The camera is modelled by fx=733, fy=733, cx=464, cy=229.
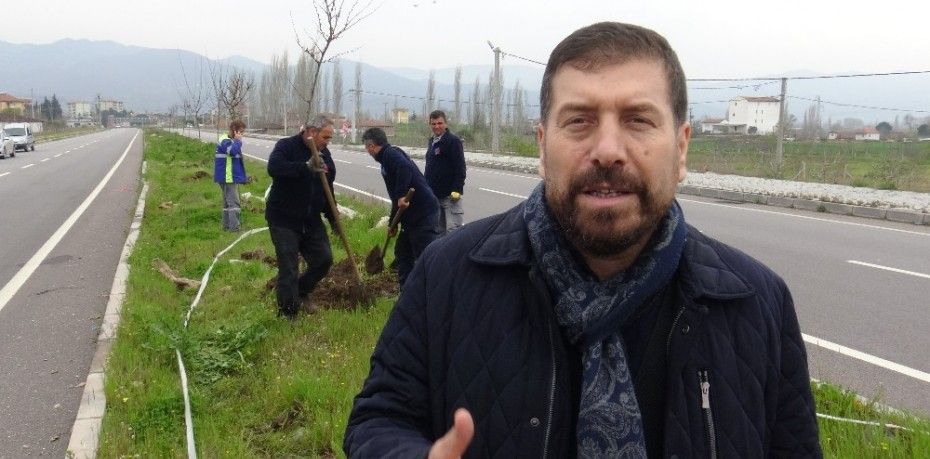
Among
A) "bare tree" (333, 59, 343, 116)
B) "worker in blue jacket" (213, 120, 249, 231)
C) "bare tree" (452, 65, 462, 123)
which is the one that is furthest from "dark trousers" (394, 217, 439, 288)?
"bare tree" (333, 59, 343, 116)

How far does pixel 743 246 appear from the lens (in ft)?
31.6

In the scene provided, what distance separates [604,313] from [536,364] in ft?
0.55

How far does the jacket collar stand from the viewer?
4.81 ft

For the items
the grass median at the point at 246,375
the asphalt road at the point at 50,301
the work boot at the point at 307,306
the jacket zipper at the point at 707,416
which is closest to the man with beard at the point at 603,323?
the jacket zipper at the point at 707,416

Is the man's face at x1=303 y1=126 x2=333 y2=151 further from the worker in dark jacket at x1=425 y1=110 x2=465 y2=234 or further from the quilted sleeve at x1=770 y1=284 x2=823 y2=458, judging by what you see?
the quilted sleeve at x1=770 y1=284 x2=823 y2=458

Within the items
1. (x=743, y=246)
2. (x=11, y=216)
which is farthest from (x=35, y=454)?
(x=11, y=216)

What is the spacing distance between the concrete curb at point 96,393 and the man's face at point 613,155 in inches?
130

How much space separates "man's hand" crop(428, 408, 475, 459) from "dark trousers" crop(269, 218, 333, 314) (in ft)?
16.3

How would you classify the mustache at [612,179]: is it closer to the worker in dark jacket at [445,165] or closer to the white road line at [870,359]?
the white road line at [870,359]

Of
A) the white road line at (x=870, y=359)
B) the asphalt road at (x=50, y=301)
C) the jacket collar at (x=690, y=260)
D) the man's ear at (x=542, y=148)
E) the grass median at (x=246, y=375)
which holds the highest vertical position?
the man's ear at (x=542, y=148)

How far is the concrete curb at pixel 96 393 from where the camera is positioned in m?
3.87

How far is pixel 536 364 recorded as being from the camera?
1.44 m

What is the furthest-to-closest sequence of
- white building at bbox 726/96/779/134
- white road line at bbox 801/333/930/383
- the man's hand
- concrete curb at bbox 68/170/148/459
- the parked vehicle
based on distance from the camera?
white building at bbox 726/96/779/134, the parked vehicle, white road line at bbox 801/333/930/383, concrete curb at bbox 68/170/148/459, the man's hand

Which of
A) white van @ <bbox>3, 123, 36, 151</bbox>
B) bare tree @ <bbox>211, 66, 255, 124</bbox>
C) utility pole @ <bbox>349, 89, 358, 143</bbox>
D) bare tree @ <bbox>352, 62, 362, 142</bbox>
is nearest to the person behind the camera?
bare tree @ <bbox>211, 66, 255, 124</bbox>
